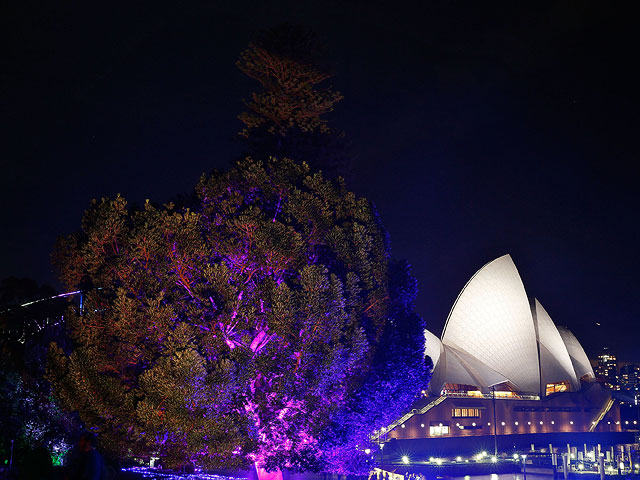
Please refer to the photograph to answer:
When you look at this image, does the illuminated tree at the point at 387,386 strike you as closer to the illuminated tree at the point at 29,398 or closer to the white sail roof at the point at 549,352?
the illuminated tree at the point at 29,398

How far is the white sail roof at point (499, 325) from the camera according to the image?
5191 cm

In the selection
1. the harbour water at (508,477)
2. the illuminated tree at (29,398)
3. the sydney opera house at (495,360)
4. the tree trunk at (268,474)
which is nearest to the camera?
the illuminated tree at (29,398)

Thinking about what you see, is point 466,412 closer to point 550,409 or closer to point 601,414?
point 550,409

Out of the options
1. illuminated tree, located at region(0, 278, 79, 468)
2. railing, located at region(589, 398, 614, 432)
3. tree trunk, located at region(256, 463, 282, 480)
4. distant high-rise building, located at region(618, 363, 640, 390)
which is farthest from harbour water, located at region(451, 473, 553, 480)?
distant high-rise building, located at region(618, 363, 640, 390)

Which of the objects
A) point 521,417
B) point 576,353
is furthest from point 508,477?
point 576,353

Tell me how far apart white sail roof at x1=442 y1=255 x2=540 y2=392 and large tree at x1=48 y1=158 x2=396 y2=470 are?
4154 cm

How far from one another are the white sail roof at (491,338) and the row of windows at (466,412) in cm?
237

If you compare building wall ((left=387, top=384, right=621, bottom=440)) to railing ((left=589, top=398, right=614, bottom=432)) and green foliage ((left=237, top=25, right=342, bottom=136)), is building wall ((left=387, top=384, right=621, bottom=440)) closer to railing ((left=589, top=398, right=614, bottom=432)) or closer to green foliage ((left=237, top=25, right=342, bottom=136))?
railing ((left=589, top=398, right=614, bottom=432))


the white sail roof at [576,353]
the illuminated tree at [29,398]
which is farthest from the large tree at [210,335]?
the white sail roof at [576,353]

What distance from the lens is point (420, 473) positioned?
3097 cm

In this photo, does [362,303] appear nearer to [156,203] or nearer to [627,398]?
[156,203]

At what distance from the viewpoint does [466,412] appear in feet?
166

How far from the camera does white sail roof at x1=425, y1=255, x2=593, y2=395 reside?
51.9 meters

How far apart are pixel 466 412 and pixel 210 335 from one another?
1712 inches
